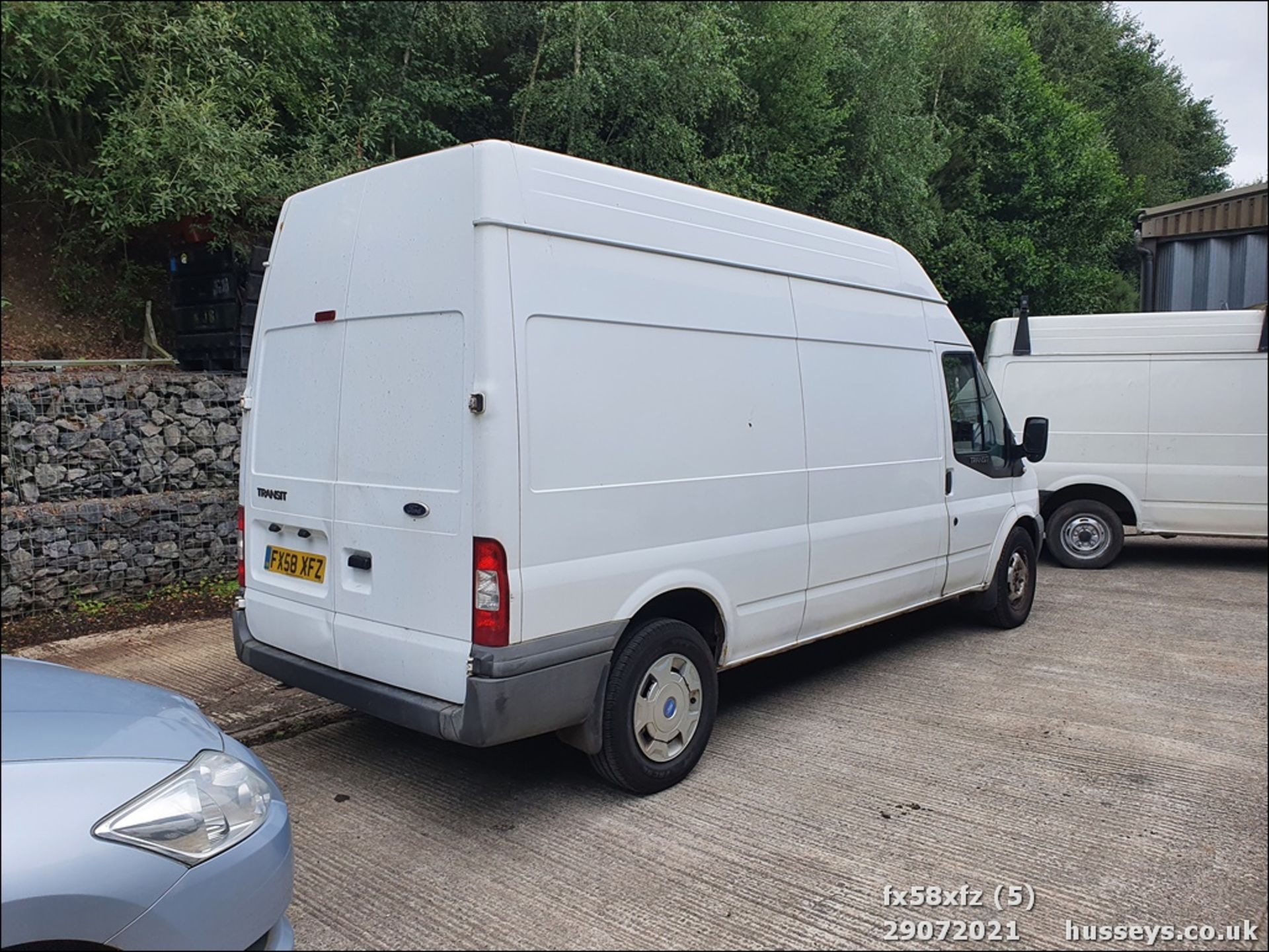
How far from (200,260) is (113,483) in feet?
8.14

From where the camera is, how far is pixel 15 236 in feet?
31.1

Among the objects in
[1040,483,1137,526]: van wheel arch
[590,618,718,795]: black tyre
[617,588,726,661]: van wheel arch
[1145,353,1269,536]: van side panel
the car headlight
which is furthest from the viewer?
[617,588,726,661]: van wheel arch

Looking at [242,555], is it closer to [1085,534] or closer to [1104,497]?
[1104,497]

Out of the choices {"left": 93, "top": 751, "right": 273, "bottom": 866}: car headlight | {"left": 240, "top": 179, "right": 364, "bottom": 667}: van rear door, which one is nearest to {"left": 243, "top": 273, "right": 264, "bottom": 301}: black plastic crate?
{"left": 240, "top": 179, "right": 364, "bottom": 667}: van rear door

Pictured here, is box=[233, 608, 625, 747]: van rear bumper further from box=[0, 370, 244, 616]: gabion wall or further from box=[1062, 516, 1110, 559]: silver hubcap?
box=[0, 370, 244, 616]: gabion wall

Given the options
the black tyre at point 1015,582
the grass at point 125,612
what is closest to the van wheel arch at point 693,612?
the black tyre at point 1015,582

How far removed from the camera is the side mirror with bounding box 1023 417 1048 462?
10.7 feet

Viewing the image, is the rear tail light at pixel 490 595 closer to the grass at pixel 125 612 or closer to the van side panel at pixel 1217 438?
the van side panel at pixel 1217 438

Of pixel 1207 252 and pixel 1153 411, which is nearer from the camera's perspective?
pixel 1207 252

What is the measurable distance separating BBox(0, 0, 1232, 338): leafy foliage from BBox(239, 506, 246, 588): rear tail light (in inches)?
140

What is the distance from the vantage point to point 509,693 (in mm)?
3398

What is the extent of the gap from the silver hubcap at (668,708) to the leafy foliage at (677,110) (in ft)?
6.82

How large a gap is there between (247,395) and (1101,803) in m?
4.16

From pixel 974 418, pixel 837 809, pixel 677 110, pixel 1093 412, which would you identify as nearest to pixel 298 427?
pixel 837 809
